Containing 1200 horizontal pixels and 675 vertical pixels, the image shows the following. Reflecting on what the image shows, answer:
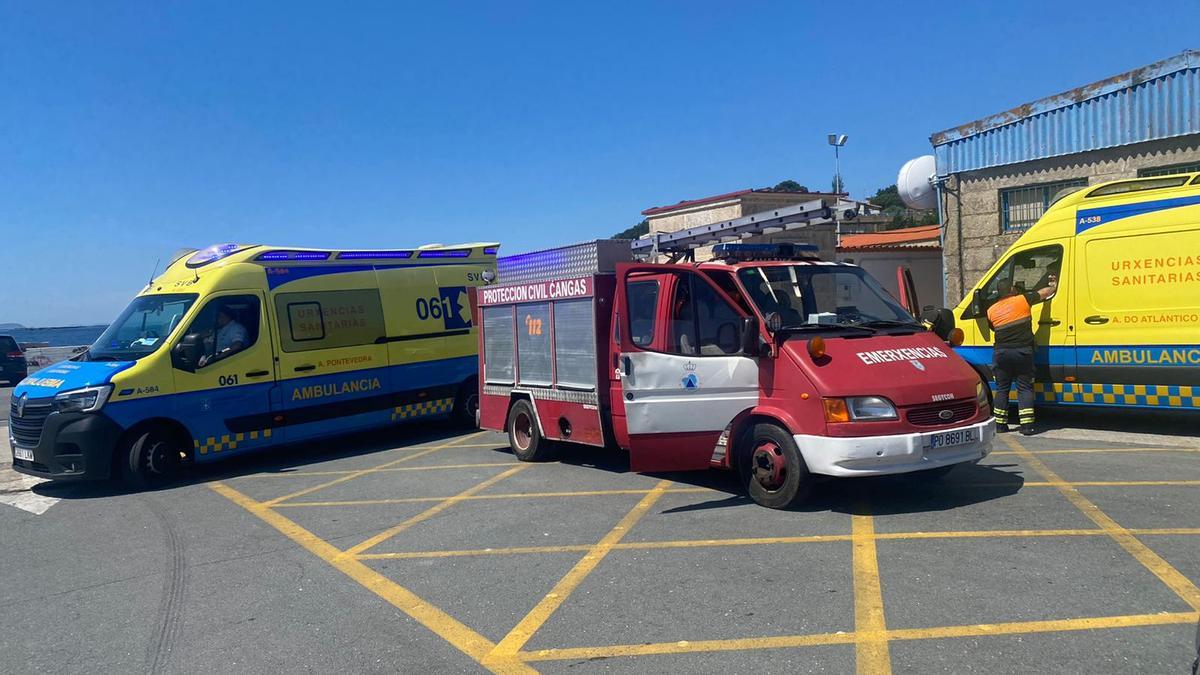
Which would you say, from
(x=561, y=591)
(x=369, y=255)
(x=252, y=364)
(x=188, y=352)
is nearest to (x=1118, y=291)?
(x=561, y=591)

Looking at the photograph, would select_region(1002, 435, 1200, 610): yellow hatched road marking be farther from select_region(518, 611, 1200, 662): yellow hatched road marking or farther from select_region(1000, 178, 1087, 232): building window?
select_region(1000, 178, 1087, 232): building window

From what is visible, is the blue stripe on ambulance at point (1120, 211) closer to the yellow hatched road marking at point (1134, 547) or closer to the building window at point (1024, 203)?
the yellow hatched road marking at point (1134, 547)

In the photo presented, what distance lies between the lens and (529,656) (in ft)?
14.0

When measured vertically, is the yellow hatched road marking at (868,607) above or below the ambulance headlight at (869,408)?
below

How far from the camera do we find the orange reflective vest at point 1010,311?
9.27 m

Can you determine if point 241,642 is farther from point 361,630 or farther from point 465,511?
point 465,511

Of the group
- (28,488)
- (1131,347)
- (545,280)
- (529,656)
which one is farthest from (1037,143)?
(28,488)

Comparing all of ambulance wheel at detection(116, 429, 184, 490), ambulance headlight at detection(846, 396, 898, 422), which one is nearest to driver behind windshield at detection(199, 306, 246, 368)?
ambulance wheel at detection(116, 429, 184, 490)

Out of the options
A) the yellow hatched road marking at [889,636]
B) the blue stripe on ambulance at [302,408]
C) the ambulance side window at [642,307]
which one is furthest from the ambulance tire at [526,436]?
the yellow hatched road marking at [889,636]

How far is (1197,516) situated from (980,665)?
329 centimetres

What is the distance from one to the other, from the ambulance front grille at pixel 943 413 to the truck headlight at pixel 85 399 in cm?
806

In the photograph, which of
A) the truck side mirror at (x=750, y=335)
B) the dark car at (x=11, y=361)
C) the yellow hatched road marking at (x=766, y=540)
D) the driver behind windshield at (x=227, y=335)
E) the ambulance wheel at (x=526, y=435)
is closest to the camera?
the yellow hatched road marking at (x=766, y=540)

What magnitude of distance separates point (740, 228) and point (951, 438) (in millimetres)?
3258

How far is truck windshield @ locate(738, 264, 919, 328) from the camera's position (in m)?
6.95
